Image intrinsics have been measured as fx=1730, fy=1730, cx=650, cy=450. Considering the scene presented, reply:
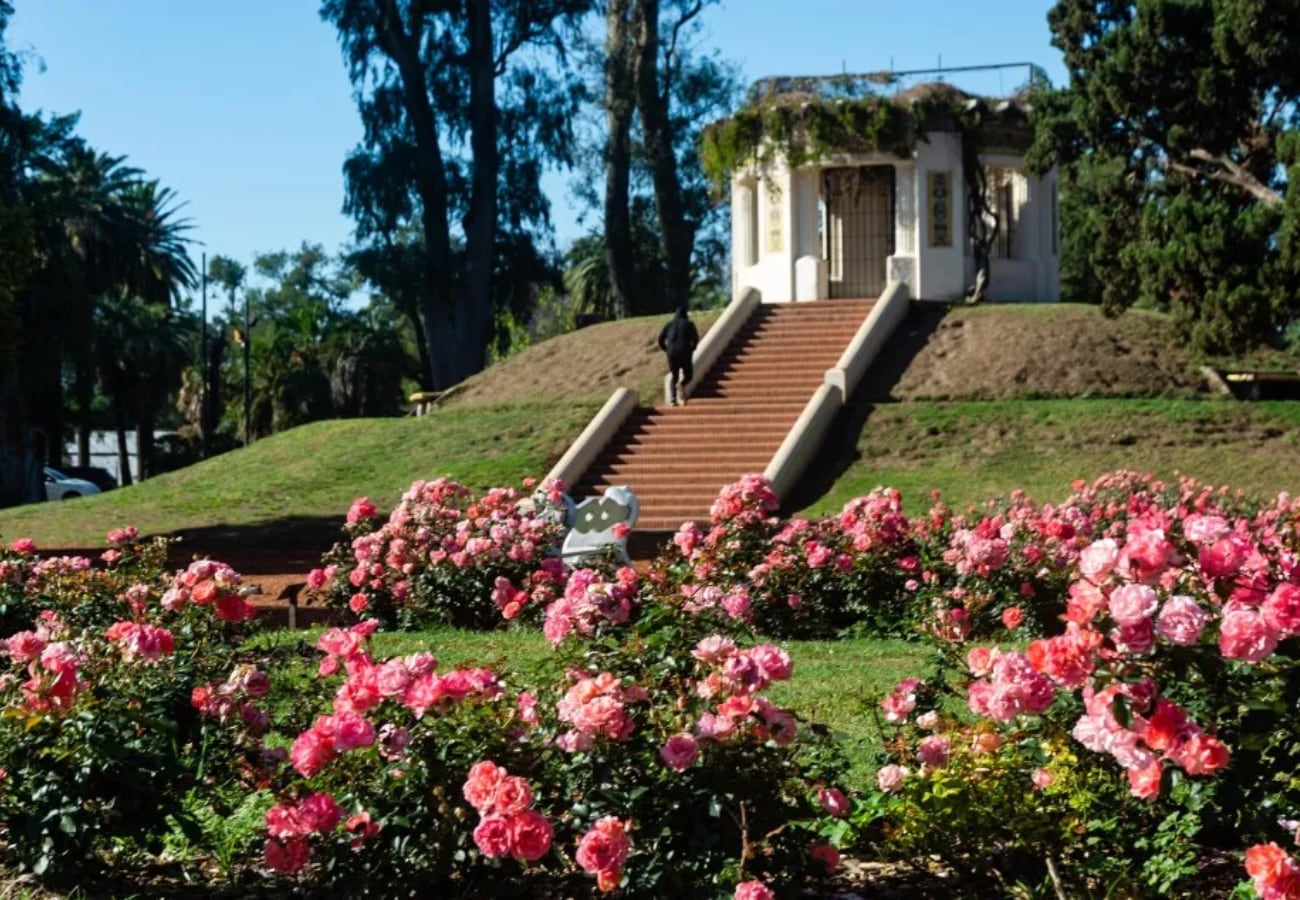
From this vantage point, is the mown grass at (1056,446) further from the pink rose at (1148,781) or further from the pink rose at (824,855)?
the pink rose at (1148,781)

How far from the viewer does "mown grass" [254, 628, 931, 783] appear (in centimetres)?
717

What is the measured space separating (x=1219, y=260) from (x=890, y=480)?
5588mm

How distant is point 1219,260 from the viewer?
2342 centimetres

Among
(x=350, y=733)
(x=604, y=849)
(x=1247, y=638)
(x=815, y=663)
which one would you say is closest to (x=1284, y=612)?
(x=1247, y=638)

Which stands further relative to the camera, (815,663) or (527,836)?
(815,663)

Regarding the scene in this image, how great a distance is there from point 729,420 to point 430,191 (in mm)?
15055

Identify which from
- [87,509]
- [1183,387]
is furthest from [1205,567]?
[87,509]

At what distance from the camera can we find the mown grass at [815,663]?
23.5 feet

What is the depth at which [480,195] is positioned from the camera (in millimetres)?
39062

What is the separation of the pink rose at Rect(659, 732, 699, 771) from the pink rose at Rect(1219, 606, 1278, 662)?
132cm

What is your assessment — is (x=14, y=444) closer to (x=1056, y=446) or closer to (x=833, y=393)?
(x=833, y=393)

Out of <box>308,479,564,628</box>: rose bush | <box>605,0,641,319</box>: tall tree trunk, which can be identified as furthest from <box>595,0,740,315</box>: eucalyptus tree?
<box>308,479,564,628</box>: rose bush

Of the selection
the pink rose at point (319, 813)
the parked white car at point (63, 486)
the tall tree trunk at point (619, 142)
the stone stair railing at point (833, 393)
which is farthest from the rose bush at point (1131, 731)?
the parked white car at point (63, 486)

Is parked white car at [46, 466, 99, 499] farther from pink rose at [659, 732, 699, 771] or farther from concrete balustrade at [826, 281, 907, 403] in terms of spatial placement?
pink rose at [659, 732, 699, 771]
